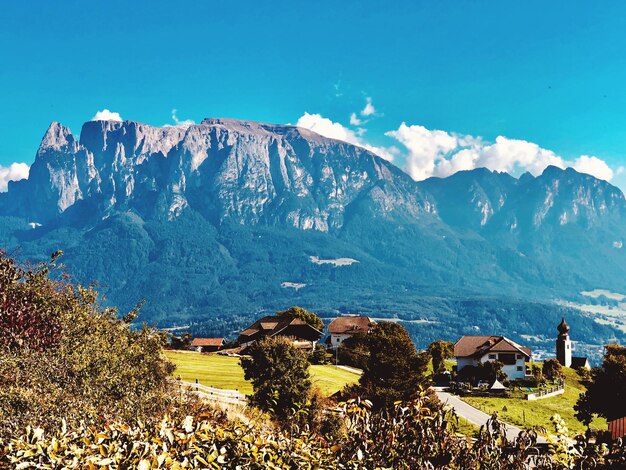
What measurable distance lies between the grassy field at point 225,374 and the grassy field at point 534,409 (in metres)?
16.7

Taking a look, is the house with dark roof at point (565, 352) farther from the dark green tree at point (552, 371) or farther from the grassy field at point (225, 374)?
the grassy field at point (225, 374)

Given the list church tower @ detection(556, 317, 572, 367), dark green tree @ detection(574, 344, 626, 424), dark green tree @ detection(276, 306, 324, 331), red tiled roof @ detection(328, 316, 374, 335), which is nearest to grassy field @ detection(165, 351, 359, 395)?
dark green tree @ detection(574, 344, 626, 424)

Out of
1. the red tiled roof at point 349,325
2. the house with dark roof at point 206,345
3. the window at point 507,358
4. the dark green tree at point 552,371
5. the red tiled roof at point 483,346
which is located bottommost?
the house with dark roof at point 206,345

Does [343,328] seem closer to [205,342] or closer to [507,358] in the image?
[507,358]

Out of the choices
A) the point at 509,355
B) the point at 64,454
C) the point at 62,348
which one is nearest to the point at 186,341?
the point at 509,355

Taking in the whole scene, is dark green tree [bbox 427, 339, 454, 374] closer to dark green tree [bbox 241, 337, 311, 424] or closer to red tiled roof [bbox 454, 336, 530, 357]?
red tiled roof [bbox 454, 336, 530, 357]

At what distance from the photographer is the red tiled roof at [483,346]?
9319 cm

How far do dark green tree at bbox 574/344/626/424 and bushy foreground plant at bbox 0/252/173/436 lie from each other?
126ft

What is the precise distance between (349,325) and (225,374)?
5901 centimetres

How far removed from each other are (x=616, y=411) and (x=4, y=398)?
158ft

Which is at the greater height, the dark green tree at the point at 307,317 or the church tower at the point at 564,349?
the dark green tree at the point at 307,317

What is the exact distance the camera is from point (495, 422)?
7.35m

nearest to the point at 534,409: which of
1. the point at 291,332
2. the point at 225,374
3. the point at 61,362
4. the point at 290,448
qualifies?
the point at 225,374

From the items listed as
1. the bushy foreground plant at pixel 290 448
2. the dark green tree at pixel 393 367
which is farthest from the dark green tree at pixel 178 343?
the bushy foreground plant at pixel 290 448
